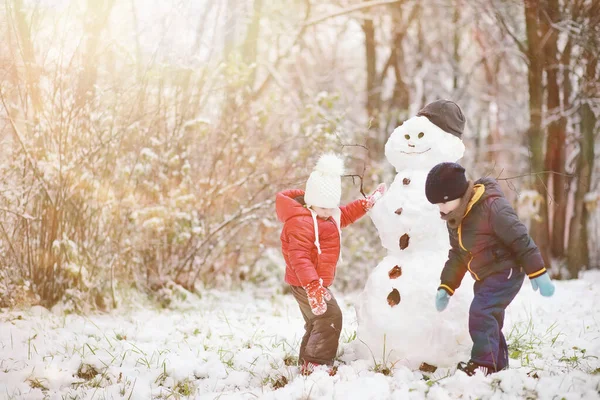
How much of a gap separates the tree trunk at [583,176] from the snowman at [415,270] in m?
4.70

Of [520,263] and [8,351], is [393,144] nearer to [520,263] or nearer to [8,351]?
[520,263]

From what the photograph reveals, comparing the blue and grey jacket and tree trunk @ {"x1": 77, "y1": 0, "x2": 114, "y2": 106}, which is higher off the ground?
tree trunk @ {"x1": 77, "y1": 0, "x2": 114, "y2": 106}

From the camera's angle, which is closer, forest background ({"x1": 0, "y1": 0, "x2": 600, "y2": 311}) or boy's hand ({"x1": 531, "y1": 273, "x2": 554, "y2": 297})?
boy's hand ({"x1": 531, "y1": 273, "x2": 554, "y2": 297})

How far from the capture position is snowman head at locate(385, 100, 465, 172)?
3.60m

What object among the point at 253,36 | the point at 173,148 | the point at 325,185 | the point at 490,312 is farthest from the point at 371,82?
the point at 490,312

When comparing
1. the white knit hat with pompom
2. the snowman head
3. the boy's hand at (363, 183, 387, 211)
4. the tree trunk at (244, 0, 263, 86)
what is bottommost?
the boy's hand at (363, 183, 387, 211)

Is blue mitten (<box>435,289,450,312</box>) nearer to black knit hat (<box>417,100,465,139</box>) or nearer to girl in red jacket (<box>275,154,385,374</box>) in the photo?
girl in red jacket (<box>275,154,385,374</box>)

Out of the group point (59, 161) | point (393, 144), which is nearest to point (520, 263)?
point (393, 144)

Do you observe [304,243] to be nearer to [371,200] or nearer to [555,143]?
[371,200]

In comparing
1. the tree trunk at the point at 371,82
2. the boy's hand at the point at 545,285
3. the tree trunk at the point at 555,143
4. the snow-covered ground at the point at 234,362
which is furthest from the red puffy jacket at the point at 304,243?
the tree trunk at the point at 371,82

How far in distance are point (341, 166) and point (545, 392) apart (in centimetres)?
177

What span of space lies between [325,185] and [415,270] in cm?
78

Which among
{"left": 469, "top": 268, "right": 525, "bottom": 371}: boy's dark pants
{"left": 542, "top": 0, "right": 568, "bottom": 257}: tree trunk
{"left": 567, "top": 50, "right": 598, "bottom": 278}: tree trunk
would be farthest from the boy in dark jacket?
{"left": 542, "top": 0, "right": 568, "bottom": 257}: tree trunk

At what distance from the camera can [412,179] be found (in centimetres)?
358
